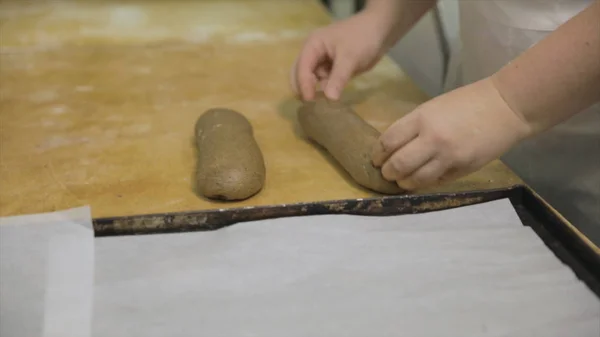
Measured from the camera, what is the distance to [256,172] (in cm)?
81

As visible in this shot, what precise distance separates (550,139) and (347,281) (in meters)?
0.47

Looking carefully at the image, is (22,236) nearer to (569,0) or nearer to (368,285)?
(368,285)

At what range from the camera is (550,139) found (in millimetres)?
921

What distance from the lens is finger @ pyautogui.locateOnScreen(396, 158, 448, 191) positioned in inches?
27.7

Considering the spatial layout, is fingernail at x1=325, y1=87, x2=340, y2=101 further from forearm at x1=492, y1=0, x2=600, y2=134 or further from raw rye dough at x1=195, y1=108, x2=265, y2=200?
forearm at x1=492, y1=0, x2=600, y2=134

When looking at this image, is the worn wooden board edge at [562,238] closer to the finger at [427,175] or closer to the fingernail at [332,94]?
the finger at [427,175]

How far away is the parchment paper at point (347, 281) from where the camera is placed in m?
0.59

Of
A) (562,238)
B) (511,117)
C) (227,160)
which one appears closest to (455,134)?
(511,117)

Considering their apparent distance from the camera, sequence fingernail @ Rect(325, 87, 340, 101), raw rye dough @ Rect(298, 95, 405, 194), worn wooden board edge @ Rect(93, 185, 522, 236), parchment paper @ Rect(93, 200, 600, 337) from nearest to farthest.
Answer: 1. parchment paper @ Rect(93, 200, 600, 337)
2. worn wooden board edge @ Rect(93, 185, 522, 236)
3. raw rye dough @ Rect(298, 95, 405, 194)
4. fingernail @ Rect(325, 87, 340, 101)

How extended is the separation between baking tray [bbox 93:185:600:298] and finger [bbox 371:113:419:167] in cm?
6

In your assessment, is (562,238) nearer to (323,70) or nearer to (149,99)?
(323,70)

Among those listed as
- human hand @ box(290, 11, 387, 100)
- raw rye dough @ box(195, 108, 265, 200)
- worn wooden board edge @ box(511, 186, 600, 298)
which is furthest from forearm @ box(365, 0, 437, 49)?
worn wooden board edge @ box(511, 186, 600, 298)

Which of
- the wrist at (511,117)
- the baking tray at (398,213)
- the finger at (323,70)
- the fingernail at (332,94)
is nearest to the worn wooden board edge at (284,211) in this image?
the baking tray at (398,213)

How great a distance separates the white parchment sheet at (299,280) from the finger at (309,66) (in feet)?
1.05
